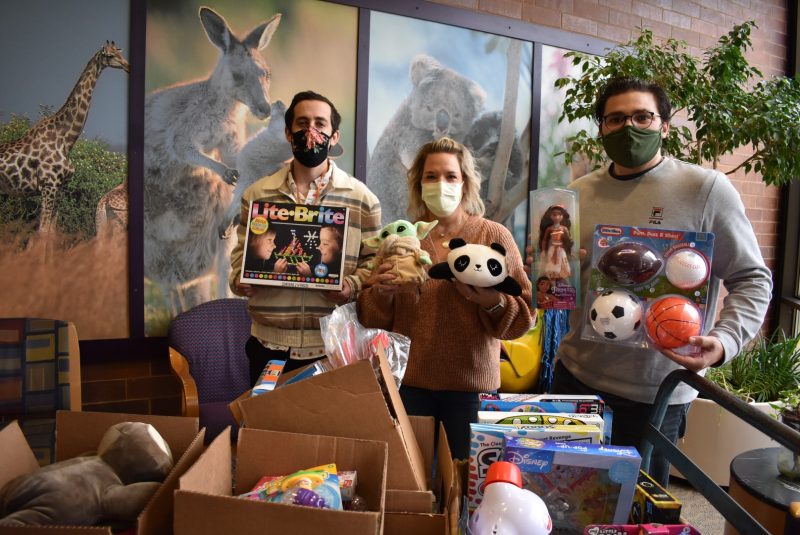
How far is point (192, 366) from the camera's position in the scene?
2.73m

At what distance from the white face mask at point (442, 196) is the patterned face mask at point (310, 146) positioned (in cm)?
35

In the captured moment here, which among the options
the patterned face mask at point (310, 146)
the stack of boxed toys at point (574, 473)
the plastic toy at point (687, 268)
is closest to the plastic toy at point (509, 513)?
the stack of boxed toys at point (574, 473)

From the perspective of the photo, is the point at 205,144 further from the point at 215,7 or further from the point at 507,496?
the point at 507,496

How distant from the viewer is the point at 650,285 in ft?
4.31

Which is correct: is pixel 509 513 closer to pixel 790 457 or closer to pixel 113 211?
pixel 790 457

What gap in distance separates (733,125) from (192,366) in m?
3.22

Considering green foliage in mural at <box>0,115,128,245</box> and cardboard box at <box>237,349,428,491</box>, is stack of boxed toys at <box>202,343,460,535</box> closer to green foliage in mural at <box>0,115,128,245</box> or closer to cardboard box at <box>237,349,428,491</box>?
cardboard box at <box>237,349,428,491</box>

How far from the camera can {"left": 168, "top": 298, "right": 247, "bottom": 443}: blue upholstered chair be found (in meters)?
2.73

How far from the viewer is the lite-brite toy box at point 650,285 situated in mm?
1247

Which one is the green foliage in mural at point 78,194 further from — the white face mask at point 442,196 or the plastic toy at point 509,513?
the plastic toy at point 509,513

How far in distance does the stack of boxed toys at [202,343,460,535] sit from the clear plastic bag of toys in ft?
0.36

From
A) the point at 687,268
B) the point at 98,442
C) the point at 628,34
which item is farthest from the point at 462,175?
the point at 628,34

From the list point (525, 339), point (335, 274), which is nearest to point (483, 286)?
point (335, 274)

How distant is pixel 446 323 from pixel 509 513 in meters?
0.85
